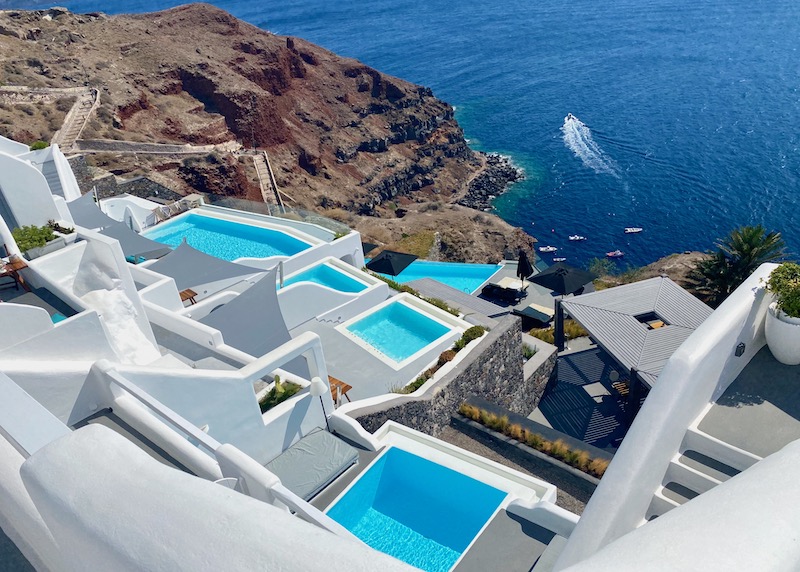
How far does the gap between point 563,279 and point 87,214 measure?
18.4 m

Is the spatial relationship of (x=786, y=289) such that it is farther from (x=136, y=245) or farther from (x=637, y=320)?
(x=136, y=245)

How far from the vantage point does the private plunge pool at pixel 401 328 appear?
1661 cm

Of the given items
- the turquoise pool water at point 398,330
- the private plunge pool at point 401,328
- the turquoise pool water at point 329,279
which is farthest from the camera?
the turquoise pool water at point 329,279

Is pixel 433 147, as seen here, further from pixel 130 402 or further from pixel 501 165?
pixel 130 402

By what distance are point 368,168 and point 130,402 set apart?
58.8m

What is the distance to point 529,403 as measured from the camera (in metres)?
18.8

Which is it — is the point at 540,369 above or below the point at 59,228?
below

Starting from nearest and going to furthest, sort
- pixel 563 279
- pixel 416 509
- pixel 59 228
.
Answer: pixel 416 509
pixel 59 228
pixel 563 279

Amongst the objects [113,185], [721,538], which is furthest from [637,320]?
[113,185]

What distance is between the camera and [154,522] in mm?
2920

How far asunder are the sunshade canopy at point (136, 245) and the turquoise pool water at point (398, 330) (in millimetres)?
7215

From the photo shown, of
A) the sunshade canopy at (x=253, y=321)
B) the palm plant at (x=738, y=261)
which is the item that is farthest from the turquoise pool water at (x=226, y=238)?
the palm plant at (x=738, y=261)

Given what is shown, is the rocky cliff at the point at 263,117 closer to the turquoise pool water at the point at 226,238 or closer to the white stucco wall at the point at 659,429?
the turquoise pool water at the point at 226,238

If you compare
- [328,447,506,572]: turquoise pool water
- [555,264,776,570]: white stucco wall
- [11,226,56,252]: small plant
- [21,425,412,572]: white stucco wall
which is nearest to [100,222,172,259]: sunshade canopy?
[11,226,56,252]: small plant
